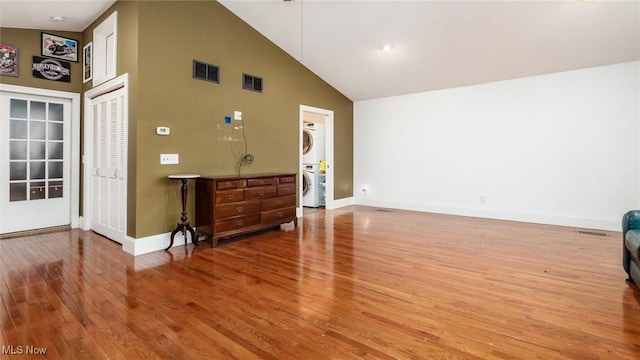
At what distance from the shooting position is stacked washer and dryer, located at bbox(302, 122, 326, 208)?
701cm

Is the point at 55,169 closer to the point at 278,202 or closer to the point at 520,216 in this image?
the point at 278,202

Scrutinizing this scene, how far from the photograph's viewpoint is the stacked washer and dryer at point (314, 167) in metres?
7.01

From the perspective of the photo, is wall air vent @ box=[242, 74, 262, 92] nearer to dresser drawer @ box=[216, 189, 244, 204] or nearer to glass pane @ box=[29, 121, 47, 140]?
dresser drawer @ box=[216, 189, 244, 204]

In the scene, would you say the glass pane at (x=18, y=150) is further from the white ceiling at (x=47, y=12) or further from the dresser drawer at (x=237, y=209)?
the dresser drawer at (x=237, y=209)

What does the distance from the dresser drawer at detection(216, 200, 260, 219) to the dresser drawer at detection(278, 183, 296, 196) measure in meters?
0.49

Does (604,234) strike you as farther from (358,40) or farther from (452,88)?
(358,40)

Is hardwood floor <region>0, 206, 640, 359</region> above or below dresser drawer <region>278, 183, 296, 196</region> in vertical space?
below

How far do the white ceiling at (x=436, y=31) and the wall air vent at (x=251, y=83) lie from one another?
793mm

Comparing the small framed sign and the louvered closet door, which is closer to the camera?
the louvered closet door

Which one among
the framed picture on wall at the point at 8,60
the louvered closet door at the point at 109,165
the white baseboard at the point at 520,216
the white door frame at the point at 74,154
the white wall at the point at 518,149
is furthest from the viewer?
the white baseboard at the point at 520,216

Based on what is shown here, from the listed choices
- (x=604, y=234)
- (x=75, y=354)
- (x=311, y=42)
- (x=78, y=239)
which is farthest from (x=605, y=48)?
(x=78, y=239)

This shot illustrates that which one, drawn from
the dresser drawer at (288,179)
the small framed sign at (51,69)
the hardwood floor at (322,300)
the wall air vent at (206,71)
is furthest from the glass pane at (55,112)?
the dresser drawer at (288,179)

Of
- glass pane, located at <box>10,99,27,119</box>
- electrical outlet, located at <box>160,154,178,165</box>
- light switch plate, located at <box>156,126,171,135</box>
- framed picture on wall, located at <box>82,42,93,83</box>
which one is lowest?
electrical outlet, located at <box>160,154,178,165</box>

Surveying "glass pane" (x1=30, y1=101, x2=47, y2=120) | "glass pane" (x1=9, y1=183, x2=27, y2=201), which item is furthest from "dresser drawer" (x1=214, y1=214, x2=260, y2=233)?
"glass pane" (x1=30, y1=101, x2=47, y2=120)
